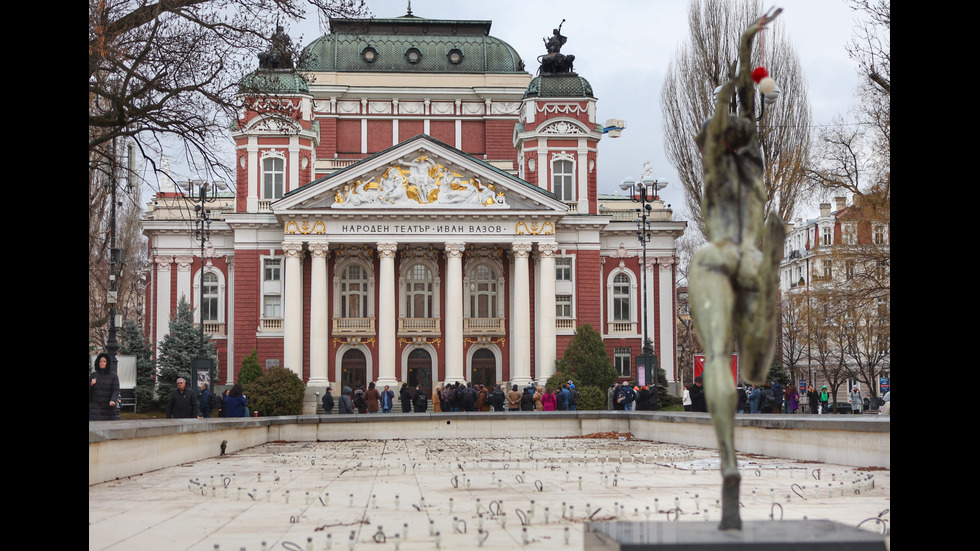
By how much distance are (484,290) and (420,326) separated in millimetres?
4007

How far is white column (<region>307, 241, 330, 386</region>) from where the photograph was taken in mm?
55906

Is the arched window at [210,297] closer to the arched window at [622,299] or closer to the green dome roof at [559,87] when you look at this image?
the green dome roof at [559,87]

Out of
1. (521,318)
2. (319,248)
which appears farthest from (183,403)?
(521,318)

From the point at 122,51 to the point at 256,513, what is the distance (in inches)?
459

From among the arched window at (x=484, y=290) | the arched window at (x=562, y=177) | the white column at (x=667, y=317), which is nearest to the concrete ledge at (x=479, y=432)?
the arched window at (x=484, y=290)

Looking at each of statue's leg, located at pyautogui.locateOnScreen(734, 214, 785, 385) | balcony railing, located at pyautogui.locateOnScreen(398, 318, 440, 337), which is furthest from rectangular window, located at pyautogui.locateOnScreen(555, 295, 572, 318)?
statue's leg, located at pyautogui.locateOnScreen(734, 214, 785, 385)

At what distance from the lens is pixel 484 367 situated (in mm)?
59375

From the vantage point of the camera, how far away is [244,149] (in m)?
59.1

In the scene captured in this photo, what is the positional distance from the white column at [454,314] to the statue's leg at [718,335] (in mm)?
49849

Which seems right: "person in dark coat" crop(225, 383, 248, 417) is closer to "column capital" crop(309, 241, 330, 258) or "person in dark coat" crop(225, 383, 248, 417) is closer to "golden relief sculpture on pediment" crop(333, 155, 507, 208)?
"column capital" crop(309, 241, 330, 258)

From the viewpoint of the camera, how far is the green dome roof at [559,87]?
60.2 meters

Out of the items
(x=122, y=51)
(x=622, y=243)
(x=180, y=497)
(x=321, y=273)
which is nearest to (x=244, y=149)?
(x=321, y=273)

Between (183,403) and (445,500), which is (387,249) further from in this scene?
(445,500)
